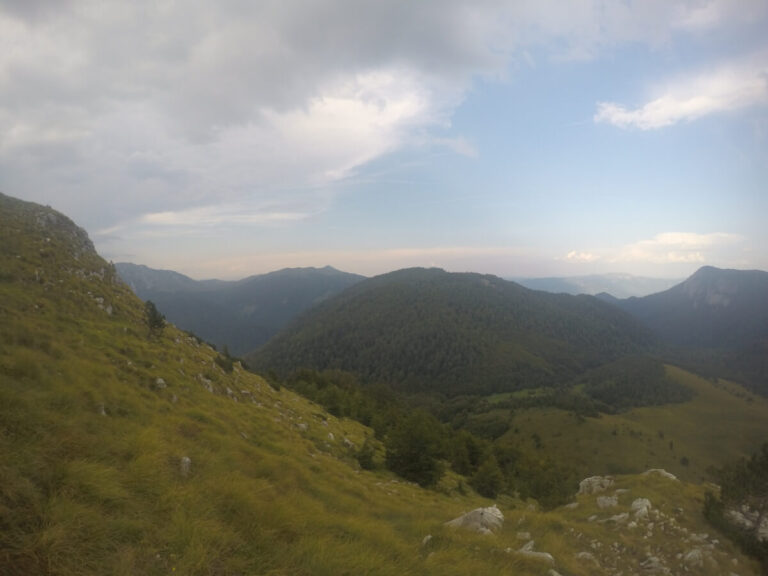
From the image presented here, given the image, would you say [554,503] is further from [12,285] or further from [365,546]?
[12,285]

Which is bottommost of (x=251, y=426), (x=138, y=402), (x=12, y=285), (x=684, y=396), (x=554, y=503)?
(x=684, y=396)

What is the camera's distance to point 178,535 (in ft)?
17.4

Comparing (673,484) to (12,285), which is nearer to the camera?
(673,484)

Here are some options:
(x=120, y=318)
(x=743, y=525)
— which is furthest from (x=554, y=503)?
(x=120, y=318)

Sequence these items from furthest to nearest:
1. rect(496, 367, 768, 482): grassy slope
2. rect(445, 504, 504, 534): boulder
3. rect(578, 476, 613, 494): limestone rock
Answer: rect(496, 367, 768, 482): grassy slope
rect(578, 476, 613, 494): limestone rock
rect(445, 504, 504, 534): boulder

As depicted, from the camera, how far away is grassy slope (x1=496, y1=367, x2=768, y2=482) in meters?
110

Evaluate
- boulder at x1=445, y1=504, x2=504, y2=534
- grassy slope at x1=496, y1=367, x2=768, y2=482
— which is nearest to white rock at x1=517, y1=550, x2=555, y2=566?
boulder at x1=445, y1=504, x2=504, y2=534

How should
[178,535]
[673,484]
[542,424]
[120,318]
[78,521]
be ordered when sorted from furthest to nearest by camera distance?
[542,424] → [120,318] → [673,484] → [178,535] → [78,521]

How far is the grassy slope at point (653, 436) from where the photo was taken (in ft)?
362

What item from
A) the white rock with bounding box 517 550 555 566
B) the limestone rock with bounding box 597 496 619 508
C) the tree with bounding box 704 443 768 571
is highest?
the white rock with bounding box 517 550 555 566

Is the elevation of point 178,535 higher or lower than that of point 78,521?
lower

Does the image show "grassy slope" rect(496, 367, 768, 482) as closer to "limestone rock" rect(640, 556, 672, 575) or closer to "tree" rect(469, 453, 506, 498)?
"tree" rect(469, 453, 506, 498)

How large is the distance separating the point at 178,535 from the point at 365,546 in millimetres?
3231

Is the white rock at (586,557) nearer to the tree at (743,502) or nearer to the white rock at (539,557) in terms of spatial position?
the white rock at (539,557)
